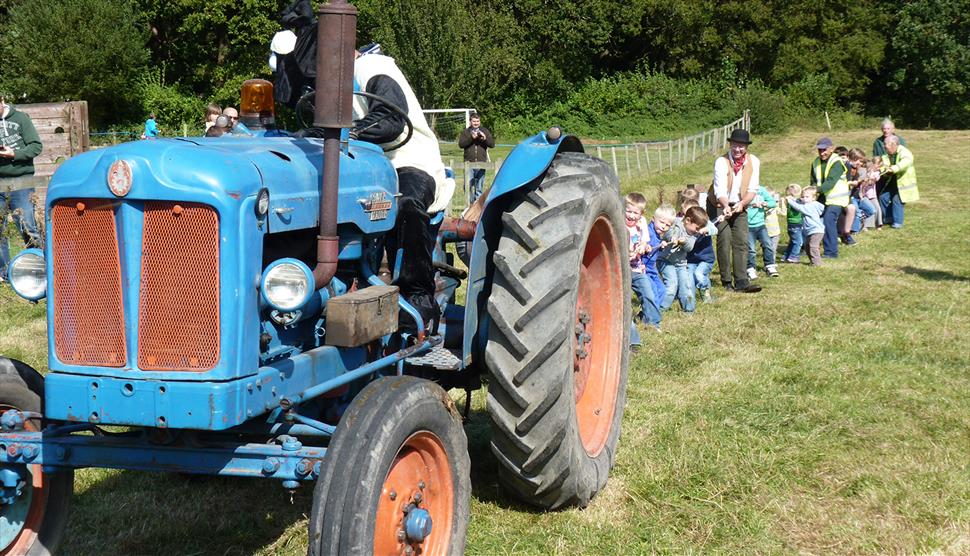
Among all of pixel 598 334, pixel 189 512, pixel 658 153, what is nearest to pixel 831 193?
pixel 598 334

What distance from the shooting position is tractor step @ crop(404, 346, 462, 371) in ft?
14.2

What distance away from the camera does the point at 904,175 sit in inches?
615

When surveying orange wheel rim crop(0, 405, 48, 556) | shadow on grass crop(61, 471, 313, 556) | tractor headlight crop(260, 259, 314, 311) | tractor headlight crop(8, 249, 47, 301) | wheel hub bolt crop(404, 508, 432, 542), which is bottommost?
shadow on grass crop(61, 471, 313, 556)

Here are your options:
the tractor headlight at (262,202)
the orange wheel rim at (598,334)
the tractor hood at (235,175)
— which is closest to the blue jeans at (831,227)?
the orange wheel rim at (598,334)

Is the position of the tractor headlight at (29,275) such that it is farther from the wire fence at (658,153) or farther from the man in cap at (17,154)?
the wire fence at (658,153)

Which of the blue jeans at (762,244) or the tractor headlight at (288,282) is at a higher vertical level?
the tractor headlight at (288,282)

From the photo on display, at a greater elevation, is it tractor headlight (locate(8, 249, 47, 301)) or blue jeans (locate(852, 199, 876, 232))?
tractor headlight (locate(8, 249, 47, 301))

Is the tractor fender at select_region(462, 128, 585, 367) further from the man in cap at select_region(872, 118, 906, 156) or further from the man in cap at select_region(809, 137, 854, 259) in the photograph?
the man in cap at select_region(872, 118, 906, 156)

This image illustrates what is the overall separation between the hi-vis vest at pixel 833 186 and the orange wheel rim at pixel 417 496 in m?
10.7

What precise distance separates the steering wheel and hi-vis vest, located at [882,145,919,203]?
12.8 metres

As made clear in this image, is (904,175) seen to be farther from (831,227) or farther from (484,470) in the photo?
(484,470)

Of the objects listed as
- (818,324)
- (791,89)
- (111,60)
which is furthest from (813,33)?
(818,324)

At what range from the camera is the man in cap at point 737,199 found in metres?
10.5

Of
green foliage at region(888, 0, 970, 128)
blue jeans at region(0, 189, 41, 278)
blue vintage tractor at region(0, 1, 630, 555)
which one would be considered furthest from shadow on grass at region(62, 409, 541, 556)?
green foliage at region(888, 0, 970, 128)
